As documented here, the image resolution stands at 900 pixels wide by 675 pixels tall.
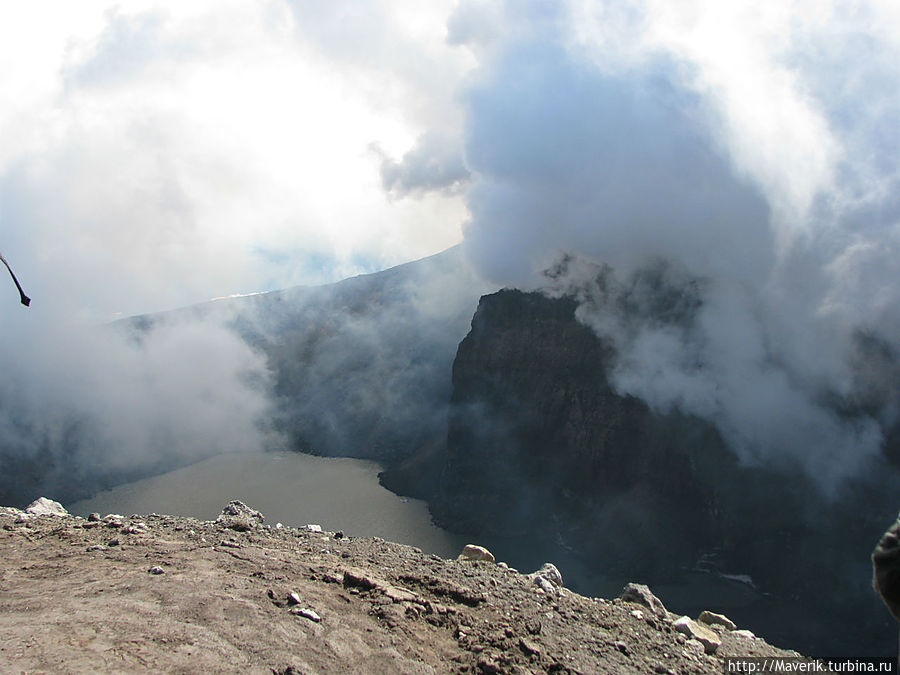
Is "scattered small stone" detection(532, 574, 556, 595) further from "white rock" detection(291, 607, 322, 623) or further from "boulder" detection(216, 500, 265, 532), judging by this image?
"boulder" detection(216, 500, 265, 532)

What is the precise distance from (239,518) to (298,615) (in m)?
8.43

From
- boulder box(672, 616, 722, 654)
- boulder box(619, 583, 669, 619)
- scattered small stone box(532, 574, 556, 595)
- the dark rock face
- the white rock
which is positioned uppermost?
the dark rock face

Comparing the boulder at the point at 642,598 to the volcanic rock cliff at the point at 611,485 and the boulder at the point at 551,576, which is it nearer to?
the boulder at the point at 551,576

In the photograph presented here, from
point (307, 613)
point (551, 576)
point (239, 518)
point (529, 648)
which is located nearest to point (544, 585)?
point (551, 576)

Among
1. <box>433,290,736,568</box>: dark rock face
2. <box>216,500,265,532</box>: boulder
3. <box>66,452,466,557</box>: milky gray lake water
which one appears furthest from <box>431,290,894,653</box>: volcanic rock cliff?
<box>216,500,265,532</box>: boulder

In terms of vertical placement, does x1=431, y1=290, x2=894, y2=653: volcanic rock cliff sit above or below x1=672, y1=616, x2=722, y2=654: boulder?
above

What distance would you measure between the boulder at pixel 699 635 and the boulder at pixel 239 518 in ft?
34.1

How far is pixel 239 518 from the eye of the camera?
17.2 m

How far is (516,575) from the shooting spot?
43.2 ft

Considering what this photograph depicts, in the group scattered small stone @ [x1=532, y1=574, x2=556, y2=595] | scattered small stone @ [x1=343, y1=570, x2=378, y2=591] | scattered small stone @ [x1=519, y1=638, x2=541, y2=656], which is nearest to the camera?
scattered small stone @ [x1=519, y1=638, x2=541, y2=656]

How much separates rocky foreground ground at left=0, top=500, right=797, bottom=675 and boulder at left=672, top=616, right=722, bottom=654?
0.04 metres

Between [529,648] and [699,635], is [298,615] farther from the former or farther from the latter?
[699,635]

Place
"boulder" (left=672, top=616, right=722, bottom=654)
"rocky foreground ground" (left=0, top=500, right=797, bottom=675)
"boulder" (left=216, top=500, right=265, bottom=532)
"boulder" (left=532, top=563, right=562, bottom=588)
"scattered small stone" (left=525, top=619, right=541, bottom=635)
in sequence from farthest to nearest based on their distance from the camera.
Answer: "boulder" (left=216, top=500, right=265, bottom=532)
"boulder" (left=532, top=563, right=562, bottom=588)
"boulder" (left=672, top=616, right=722, bottom=654)
"scattered small stone" (left=525, top=619, right=541, bottom=635)
"rocky foreground ground" (left=0, top=500, right=797, bottom=675)

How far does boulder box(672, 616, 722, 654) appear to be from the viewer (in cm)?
1141
